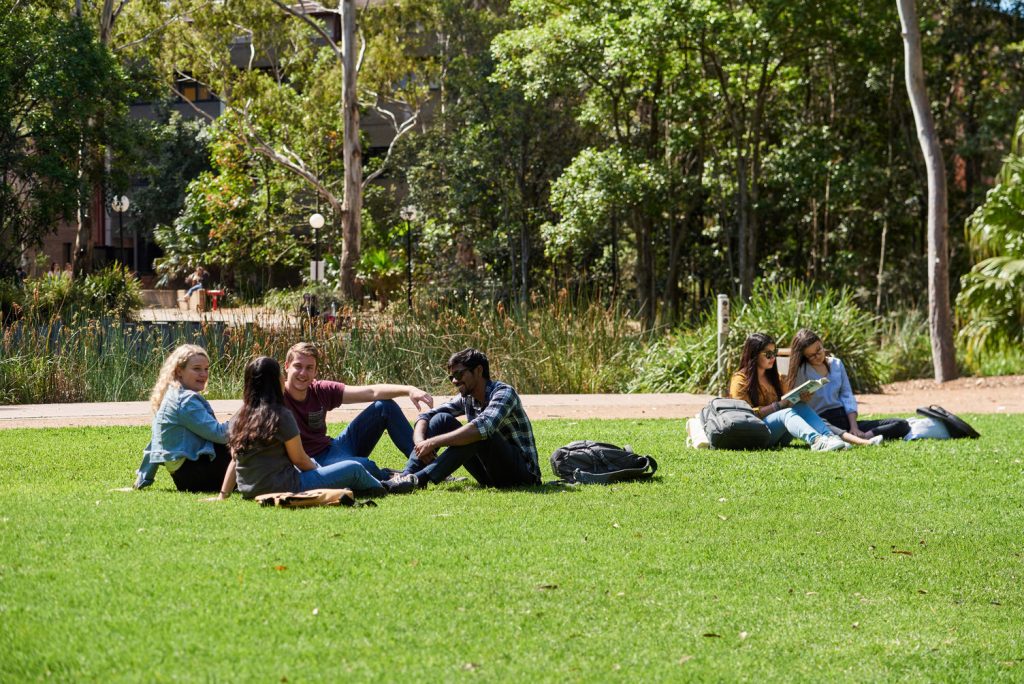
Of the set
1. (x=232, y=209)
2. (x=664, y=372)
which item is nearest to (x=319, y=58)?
(x=232, y=209)

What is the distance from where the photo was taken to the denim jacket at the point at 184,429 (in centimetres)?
798

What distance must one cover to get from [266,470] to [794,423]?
501 cm

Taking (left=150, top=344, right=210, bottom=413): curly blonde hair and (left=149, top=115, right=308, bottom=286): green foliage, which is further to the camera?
(left=149, top=115, right=308, bottom=286): green foliage

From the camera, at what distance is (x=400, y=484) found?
8.32 metres

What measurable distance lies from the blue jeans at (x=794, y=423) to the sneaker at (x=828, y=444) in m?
0.10

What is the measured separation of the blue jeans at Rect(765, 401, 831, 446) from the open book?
37 cm

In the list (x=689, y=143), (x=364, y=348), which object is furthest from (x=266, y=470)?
(x=689, y=143)

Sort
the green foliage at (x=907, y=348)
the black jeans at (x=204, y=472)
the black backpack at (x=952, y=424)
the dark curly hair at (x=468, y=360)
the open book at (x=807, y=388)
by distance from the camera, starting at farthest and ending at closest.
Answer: the green foliage at (x=907, y=348)
the black backpack at (x=952, y=424)
the open book at (x=807, y=388)
the dark curly hair at (x=468, y=360)
the black jeans at (x=204, y=472)

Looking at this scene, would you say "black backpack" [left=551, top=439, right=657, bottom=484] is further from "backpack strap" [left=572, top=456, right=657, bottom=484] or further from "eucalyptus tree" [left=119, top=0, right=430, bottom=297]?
"eucalyptus tree" [left=119, top=0, right=430, bottom=297]

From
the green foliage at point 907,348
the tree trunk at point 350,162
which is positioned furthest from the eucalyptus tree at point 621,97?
the tree trunk at point 350,162

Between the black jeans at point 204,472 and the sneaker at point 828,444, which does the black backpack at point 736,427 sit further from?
the black jeans at point 204,472

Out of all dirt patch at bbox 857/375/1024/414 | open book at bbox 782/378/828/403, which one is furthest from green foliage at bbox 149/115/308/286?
open book at bbox 782/378/828/403

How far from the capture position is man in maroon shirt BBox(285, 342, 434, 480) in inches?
331

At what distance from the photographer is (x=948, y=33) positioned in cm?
2477
